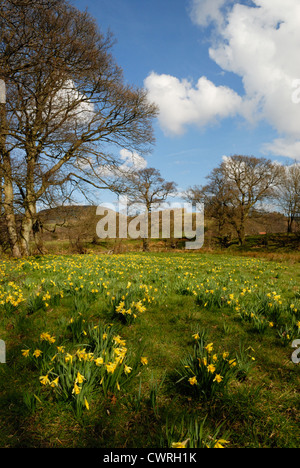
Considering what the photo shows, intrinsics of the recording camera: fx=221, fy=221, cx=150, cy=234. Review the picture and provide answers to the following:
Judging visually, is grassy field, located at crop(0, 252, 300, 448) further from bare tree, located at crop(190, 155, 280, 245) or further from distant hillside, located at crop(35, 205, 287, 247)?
bare tree, located at crop(190, 155, 280, 245)

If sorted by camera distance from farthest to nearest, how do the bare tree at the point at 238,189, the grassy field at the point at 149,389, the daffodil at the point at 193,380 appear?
the bare tree at the point at 238,189, the daffodil at the point at 193,380, the grassy field at the point at 149,389

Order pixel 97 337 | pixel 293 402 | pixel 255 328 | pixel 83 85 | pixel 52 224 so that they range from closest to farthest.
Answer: pixel 293 402 → pixel 97 337 → pixel 255 328 → pixel 83 85 → pixel 52 224

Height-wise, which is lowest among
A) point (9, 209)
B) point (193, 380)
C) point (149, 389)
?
point (149, 389)

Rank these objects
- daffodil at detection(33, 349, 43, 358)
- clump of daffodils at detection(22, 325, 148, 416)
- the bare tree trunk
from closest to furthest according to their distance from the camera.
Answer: clump of daffodils at detection(22, 325, 148, 416) < daffodil at detection(33, 349, 43, 358) < the bare tree trunk

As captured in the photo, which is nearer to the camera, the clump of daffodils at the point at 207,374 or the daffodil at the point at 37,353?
the clump of daffodils at the point at 207,374

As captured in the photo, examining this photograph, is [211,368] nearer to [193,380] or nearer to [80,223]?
[193,380]

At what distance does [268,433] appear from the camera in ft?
4.91

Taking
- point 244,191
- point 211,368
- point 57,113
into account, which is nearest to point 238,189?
point 244,191

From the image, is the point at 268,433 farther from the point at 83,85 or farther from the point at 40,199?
the point at 83,85

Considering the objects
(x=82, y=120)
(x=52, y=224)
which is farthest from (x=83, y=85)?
(x=52, y=224)
